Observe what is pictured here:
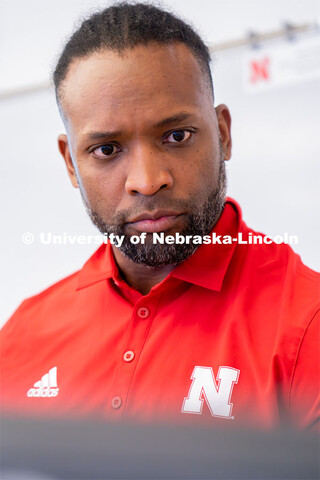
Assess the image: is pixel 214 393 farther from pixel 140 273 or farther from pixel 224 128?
pixel 224 128

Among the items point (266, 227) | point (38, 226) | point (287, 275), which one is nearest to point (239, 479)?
point (287, 275)

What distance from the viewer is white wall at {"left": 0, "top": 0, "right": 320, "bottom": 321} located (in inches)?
47.3

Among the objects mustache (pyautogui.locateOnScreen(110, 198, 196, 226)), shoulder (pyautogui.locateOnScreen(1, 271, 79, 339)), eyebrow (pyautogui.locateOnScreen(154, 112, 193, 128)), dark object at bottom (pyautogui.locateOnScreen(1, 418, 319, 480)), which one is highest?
eyebrow (pyautogui.locateOnScreen(154, 112, 193, 128))

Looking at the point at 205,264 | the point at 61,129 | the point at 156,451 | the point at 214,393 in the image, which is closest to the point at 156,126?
the point at 205,264

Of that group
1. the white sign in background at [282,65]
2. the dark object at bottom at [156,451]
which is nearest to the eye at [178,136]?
the dark object at bottom at [156,451]

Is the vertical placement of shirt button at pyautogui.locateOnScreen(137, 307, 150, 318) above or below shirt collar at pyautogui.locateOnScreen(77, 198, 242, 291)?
below

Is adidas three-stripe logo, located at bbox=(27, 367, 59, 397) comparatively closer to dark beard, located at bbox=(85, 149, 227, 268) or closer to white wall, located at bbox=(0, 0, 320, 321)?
dark beard, located at bbox=(85, 149, 227, 268)

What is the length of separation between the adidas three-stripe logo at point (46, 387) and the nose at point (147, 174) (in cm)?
24

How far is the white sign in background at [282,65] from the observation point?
1.19m

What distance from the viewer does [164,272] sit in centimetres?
69

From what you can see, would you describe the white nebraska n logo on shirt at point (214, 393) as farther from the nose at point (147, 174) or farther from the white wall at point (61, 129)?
the white wall at point (61, 129)

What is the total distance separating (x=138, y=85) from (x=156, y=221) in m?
0.15

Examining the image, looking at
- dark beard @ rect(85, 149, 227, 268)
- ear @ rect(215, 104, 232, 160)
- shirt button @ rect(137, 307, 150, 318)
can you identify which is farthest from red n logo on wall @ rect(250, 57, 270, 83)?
shirt button @ rect(137, 307, 150, 318)

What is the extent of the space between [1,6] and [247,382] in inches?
55.0
